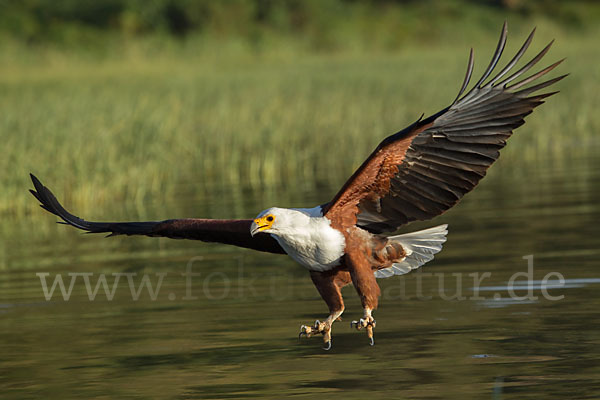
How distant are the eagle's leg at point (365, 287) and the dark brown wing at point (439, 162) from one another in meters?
0.20

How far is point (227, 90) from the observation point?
19.1 metres

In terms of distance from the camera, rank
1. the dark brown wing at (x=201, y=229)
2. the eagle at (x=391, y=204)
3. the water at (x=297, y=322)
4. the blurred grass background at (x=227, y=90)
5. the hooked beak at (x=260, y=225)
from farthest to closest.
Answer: the blurred grass background at (x=227, y=90) → the dark brown wing at (x=201, y=229) → the eagle at (x=391, y=204) → the hooked beak at (x=260, y=225) → the water at (x=297, y=322)

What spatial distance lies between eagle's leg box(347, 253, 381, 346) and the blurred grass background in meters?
6.89

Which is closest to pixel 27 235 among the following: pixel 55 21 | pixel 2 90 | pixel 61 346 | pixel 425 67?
pixel 61 346

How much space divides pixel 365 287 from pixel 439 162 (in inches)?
31.1

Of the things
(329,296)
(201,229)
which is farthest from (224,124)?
(329,296)

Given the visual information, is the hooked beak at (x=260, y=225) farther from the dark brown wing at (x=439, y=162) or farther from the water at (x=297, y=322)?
the water at (x=297, y=322)

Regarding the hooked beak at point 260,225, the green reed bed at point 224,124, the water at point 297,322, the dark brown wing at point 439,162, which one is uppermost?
the green reed bed at point 224,124

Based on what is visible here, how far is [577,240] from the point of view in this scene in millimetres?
8758

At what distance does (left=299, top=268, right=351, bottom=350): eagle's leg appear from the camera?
5.47 metres

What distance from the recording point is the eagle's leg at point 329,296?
5.47m

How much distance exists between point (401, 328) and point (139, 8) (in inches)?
1241

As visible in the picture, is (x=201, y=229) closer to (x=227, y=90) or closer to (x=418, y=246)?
(x=418, y=246)

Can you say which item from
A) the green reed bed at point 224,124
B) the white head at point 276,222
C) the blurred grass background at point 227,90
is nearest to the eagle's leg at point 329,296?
the white head at point 276,222
